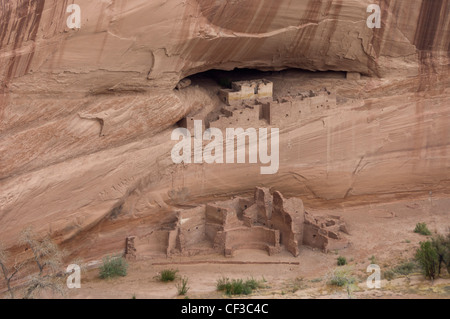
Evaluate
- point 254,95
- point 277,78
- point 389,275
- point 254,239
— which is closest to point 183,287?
point 254,239

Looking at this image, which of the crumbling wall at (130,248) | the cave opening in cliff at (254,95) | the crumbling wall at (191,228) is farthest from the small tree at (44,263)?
the cave opening in cliff at (254,95)

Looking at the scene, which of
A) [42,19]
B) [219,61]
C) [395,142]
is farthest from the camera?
[395,142]

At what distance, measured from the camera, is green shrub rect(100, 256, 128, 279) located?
43.8ft

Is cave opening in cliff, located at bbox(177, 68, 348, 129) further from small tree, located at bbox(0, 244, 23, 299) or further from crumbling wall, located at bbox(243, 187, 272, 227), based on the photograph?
small tree, located at bbox(0, 244, 23, 299)

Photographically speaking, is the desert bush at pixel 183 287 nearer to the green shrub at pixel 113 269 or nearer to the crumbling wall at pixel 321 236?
the green shrub at pixel 113 269

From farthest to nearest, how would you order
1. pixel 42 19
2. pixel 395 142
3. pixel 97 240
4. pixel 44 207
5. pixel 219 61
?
pixel 395 142, pixel 219 61, pixel 97 240, pixel 44 207, pixel 42 19

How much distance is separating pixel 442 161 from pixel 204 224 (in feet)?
18.7

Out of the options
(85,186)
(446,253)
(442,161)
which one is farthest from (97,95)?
(442,161)

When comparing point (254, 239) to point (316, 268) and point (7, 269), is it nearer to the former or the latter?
point (316, 268)

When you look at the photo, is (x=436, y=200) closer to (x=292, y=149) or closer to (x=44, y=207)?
(x=292, y=149)

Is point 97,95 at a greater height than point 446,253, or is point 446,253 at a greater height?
point 97,95

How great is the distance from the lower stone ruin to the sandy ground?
0.63ft

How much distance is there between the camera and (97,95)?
13156mm

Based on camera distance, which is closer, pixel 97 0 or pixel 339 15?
pixel 97 0
